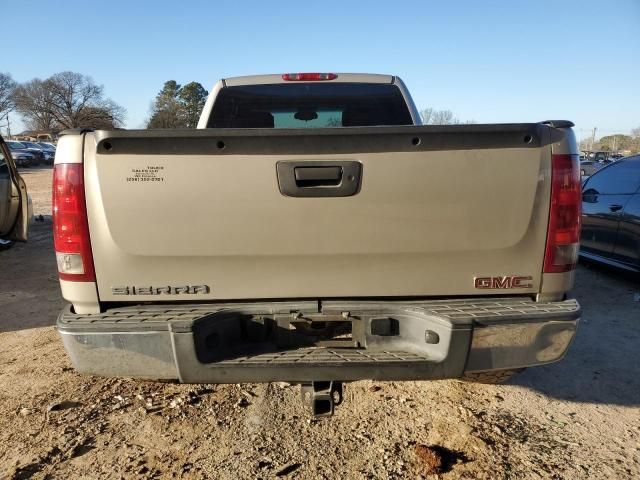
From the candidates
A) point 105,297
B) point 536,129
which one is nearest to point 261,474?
point 105,297

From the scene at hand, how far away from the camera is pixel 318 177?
7.08 ft

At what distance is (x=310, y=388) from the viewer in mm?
2324

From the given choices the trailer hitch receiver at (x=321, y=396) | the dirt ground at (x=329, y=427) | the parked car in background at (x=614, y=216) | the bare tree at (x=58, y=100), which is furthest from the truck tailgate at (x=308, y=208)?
the bare tree at (x=58, y=100)

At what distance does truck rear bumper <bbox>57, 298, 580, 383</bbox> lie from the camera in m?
2.09

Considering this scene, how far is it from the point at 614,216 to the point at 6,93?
96962mm

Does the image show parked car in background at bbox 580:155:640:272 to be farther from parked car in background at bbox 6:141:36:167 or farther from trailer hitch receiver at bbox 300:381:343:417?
parked car in background at bbox 6:141:36:167

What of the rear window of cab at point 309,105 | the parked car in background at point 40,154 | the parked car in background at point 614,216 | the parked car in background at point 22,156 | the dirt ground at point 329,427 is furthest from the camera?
the parked car in background at point 40,154

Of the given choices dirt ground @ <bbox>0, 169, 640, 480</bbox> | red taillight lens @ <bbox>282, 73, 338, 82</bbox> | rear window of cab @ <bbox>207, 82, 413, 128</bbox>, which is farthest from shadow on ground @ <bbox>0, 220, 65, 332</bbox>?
red taillight lens @ <bbox>282, 73, 338, 82</bbox>

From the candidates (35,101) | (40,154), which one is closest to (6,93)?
(35,101)

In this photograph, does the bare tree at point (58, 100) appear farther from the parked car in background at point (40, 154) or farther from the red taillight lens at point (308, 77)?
the red taillight lens at point (308, 77)

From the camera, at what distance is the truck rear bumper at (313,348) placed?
2.09 meters

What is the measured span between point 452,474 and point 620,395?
67.1 inches

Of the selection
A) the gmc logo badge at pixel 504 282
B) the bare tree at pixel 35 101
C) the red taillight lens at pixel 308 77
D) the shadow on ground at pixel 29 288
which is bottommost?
the shadow on ground at pixel 29 288

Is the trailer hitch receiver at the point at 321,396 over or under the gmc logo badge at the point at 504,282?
under
